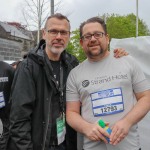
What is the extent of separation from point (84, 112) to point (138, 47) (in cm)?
112

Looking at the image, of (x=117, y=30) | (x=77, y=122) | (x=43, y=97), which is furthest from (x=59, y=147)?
(x=117, y=30)

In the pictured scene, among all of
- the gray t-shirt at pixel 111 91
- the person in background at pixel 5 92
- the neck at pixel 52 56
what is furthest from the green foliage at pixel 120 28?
the gray t-shirt at pixel 111 91

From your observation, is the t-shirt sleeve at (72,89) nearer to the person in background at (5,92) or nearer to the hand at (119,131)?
the hand at (119,131)

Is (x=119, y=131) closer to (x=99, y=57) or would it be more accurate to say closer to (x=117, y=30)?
(x=99, y=57)

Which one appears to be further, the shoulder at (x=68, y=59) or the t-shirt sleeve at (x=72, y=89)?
the shoulder at (x=68, y=59)

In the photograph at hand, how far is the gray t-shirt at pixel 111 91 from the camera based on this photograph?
2.57m

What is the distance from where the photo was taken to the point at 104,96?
260 cm

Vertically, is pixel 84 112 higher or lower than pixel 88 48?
lower

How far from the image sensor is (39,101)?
274 cm

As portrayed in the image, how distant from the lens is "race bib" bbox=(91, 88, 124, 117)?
2561 millimetres

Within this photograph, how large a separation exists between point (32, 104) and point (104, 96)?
0.63 meters

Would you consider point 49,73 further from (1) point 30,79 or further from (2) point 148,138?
(2) point 148,138

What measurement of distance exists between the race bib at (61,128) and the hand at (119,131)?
0.60m

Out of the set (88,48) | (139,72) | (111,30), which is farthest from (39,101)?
(111,30)
